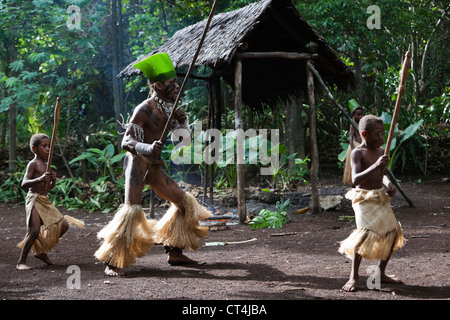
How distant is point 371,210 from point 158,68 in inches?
87.4

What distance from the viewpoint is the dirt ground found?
327 centimetres

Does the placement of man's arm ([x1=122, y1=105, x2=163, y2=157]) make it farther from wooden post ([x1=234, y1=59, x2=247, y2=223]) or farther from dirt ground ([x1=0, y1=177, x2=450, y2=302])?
wooden post ([x1=234, y1=59, x2=247, y2=223])

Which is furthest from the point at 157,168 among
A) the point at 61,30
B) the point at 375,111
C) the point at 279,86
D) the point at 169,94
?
the point at 375,111

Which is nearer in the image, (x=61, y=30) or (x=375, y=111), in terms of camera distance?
(x=61, y=30)

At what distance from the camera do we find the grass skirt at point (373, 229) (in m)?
3.27

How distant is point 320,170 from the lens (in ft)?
43.5

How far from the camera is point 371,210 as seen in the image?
3.35 meters

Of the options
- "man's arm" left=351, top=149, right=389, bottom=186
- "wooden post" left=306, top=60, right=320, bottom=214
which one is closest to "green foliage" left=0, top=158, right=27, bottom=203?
"wooden post" left=306, top=60, right=320, bottom=214

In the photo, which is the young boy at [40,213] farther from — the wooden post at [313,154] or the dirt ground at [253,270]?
the wooden post at [313,154]

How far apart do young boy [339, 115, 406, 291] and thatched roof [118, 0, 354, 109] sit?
12.1ft

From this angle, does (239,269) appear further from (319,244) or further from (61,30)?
(61,30)

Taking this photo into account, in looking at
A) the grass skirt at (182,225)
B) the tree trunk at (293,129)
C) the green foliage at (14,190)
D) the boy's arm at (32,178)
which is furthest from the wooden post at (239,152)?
the green foliage at (14,190)

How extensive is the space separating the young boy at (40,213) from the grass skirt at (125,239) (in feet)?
2.67

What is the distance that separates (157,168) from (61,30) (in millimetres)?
7694
